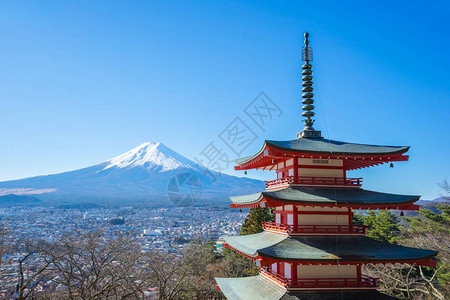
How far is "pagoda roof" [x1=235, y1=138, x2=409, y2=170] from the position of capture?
10.6 m

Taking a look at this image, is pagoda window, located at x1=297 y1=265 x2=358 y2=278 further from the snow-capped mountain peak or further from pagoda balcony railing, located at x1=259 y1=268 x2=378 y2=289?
the snow-capped mountain peak

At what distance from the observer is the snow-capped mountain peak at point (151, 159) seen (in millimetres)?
120062

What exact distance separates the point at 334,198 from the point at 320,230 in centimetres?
131

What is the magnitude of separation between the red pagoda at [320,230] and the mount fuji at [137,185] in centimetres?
7911

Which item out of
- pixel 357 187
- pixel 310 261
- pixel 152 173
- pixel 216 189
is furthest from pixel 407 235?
pixel 152 173

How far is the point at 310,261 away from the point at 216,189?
96.5 meters

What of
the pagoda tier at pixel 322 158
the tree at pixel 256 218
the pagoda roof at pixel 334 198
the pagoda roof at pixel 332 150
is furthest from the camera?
the tree at pixel 256 218

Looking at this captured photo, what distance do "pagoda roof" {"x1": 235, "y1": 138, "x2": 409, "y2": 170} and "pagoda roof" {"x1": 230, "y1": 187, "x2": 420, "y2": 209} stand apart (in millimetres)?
1251

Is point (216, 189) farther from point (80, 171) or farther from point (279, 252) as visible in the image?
point (279, 252)

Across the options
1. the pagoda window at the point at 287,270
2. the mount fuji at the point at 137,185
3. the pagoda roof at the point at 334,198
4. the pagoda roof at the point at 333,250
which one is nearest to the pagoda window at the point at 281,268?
the pagoda window at the point at 287,270

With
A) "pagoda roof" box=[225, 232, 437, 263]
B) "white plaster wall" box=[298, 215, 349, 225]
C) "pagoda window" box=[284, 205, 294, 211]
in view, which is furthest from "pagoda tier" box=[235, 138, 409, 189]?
"pagoda roof" box=[225, 232, 437, 263]

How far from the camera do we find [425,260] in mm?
9852

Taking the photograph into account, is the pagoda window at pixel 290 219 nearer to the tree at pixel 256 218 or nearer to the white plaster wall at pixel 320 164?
the white plaster wall at pixel 320 164

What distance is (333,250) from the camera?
33.0ft
